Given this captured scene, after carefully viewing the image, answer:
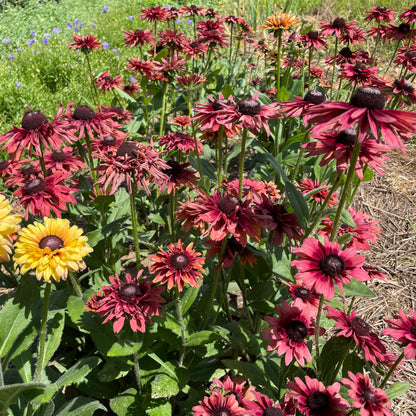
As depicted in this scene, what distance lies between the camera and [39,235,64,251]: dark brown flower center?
1272 millimetres

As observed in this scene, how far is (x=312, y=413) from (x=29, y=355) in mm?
1194

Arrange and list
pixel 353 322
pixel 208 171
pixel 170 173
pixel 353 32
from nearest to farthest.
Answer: pixel 353 322 → pixel 170 173 → pixel 208 171 → pixel 353 32

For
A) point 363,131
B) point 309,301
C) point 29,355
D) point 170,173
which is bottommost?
point 29,355

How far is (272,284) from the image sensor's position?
183cm

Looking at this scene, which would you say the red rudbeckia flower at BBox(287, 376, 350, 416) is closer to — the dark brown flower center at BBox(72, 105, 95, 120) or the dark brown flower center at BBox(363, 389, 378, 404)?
the dark brown flower center at BBox(363, 389, 378, 404)

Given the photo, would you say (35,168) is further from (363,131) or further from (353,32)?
(353,32)

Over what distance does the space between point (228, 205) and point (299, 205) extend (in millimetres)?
382

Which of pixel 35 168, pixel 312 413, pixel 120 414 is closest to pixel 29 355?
pixel 120 414

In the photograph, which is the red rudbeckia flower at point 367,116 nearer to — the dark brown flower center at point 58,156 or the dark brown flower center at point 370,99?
the dark brown flower center at point 370,99

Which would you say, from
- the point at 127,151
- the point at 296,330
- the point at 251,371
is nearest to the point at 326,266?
the point at 296,330

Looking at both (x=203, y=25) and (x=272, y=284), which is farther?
(x=203, y=25)

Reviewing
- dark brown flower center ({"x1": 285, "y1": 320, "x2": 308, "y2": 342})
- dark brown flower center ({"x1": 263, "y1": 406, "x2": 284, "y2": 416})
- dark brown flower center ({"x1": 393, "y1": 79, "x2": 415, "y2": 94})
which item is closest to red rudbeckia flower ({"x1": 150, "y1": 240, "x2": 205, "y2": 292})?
dark brown flower center ({"x1": 285, "y1": 320, "x2": 308, "y2": 342})

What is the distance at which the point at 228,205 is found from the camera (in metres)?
1.41

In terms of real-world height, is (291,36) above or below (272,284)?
above
